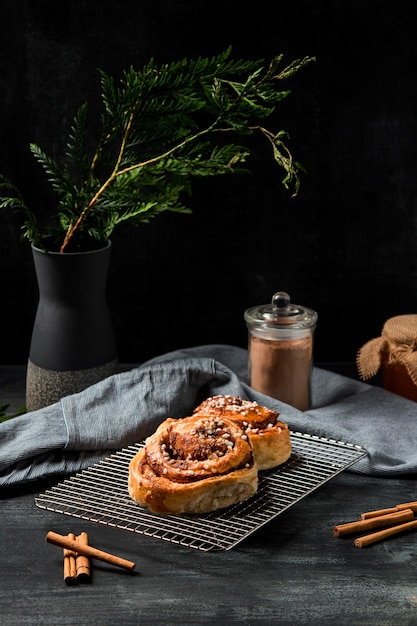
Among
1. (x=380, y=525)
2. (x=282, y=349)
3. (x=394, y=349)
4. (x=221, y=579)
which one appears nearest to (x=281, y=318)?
(x=282, y=349)

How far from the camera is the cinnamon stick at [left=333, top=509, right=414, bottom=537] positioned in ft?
4.69

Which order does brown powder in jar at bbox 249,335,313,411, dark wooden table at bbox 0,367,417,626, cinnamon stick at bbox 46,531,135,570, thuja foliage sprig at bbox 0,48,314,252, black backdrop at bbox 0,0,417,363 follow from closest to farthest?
dark wooden table at bbox 0,367,417,626 < cinnamon stick at bbox 46,531,135,570 < thuja foliage sprig at bbox 0,48,314,252 < brown powder in jar at bbox 249,335,313,411 < black backdrop at bbox 0,0,417,363

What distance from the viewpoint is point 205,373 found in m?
1.91

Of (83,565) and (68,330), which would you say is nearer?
(83,565)

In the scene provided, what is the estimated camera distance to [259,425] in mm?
1651

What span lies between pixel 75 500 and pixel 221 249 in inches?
35.8

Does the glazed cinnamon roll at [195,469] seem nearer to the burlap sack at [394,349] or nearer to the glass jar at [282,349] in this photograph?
the glass jar at [282,349]

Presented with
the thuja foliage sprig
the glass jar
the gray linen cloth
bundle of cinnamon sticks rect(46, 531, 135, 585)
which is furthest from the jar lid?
bundle of cinnamon sticks rect(46, 531, 135, 585)

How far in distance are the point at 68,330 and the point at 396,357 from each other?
699mm

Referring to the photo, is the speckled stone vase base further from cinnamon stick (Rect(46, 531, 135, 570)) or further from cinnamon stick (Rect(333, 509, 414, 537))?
cinnamon stick (Rect(333, 509, 414, 537))

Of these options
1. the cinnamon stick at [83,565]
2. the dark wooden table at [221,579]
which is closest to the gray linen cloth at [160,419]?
the dark wooden table at [221,579]

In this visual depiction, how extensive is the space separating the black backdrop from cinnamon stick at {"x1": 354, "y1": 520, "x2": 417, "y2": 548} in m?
0.93

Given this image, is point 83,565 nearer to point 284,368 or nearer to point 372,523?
point 372,523

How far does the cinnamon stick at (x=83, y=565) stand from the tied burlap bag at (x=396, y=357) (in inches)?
33.9
